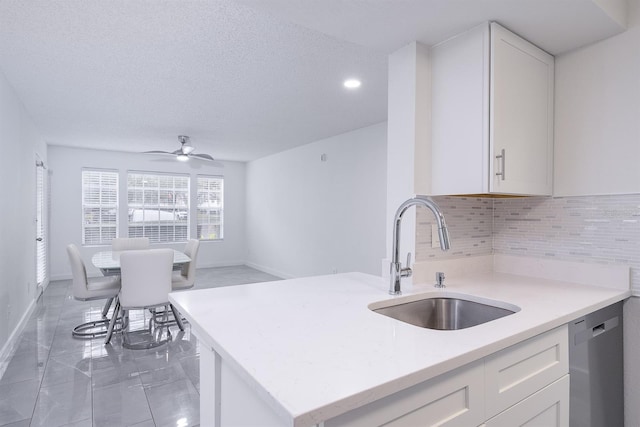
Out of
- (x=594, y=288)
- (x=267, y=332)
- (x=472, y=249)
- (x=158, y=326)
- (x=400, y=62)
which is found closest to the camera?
(x=267, y=332)

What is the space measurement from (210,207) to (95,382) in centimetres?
565

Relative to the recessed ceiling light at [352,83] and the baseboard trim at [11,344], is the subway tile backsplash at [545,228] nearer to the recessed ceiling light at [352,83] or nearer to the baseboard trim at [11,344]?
the recessed ceiling light at [352,83]

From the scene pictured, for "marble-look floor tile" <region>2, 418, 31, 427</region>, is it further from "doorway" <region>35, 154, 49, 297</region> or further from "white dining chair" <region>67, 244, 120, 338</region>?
"doorway" <region>35, 154, 49, 297</region>

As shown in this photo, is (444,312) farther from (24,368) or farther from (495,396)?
(24,368)

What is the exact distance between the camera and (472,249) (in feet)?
6.83

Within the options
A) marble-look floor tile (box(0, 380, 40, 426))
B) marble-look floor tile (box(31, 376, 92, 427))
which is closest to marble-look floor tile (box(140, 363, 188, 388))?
marble-look floor tile (box(31, 376, 92, 427))

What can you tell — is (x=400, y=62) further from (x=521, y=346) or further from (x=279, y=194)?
(x=279, y=194)

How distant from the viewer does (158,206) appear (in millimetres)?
7387

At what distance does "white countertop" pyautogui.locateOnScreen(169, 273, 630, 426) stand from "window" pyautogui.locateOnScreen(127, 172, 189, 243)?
21.4ft

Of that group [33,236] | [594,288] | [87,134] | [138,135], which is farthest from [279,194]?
[594,288]

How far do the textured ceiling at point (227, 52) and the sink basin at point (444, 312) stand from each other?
1220 mm

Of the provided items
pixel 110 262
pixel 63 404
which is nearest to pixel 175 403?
pixel 63 404

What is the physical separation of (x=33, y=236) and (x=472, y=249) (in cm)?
528

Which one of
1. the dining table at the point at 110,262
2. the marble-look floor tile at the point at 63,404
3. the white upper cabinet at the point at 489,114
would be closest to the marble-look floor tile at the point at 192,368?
the marble-look floor tile at the point at 63,404
